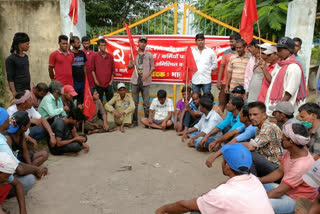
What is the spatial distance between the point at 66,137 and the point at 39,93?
1016mm

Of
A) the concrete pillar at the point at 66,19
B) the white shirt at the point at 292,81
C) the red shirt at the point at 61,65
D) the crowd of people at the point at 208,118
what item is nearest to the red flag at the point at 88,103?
the crowd of people at the point at 208,118

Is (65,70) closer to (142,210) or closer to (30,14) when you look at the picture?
(30,14)

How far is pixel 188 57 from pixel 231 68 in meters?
1.03

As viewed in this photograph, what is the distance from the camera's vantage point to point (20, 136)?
3.78m

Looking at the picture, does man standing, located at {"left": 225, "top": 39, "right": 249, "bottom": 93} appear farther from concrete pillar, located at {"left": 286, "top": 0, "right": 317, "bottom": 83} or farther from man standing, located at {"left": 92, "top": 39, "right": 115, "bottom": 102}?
man standing, located at {"left": 92, "top": 39, "right": 115, "bottom": 102}

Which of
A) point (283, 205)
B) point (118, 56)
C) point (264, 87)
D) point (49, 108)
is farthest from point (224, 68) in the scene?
point (283, 205)

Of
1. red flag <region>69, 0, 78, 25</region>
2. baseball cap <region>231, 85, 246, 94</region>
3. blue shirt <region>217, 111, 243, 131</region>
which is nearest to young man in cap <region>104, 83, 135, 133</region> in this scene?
red flag <region>69, 0, 78, 25</region>

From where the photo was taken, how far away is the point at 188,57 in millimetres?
6406

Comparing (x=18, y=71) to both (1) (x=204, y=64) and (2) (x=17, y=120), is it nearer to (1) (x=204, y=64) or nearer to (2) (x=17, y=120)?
(2) (x=17, y=120)

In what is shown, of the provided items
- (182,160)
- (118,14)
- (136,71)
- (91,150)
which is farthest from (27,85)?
(118,14)

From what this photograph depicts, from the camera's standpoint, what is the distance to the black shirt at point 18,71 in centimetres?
504

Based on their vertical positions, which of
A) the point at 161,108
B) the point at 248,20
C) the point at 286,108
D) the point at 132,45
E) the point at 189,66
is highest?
the point at 248,20

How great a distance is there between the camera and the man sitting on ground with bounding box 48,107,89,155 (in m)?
4.82

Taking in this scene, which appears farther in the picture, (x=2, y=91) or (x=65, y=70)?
(x=2, y=91)
